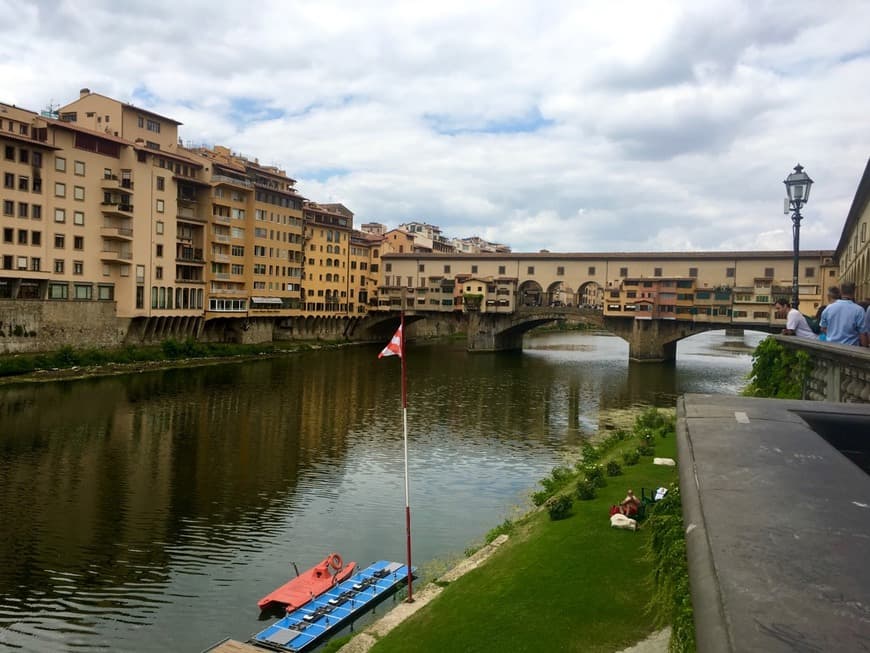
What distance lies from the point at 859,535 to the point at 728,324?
2947 inches

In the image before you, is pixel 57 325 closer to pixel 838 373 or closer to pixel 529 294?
pixel 838 373

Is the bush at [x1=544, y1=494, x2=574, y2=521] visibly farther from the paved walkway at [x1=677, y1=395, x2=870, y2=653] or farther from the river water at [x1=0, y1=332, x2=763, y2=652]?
the paved walkway at [x1=677, y1=395, x2=870, y2=653]

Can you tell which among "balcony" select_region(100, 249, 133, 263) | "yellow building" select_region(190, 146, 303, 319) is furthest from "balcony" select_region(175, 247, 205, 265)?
"balcony" select_region(100, 249, 133, 263)

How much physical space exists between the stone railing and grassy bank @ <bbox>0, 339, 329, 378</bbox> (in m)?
48.0

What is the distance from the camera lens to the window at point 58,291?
54.8 meters

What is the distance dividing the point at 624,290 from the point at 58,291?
54371 millimetres

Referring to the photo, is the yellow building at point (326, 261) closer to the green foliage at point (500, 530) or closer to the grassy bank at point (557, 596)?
the green foliage at point (500, 530)

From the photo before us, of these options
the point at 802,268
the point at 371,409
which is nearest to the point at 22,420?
the point at 371,409

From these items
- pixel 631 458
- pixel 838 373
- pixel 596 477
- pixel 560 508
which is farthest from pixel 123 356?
pixel 838 373

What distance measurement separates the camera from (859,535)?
285 cm

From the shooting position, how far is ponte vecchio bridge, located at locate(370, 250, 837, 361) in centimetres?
7275

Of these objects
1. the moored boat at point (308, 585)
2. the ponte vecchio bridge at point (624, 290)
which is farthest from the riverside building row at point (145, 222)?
the moored boat at point (308, 585)

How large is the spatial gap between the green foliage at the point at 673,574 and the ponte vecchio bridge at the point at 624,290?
6019 cm

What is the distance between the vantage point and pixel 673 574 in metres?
7.59
